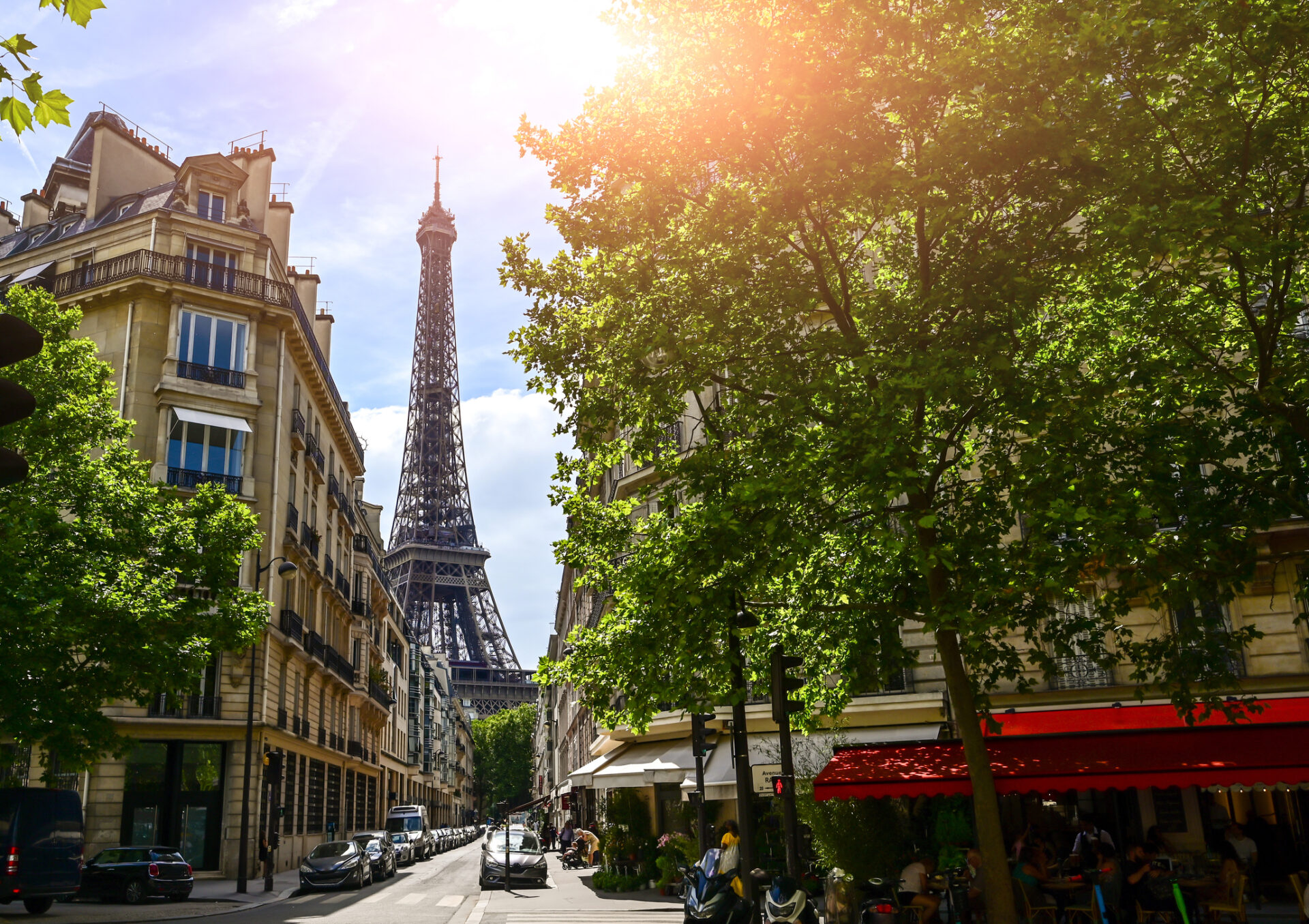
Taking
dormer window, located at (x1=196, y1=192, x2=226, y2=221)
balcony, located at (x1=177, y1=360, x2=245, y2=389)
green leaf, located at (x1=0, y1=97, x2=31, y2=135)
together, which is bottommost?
green leaf, located at (x1=0, y1=97, x2=31, y2=135)

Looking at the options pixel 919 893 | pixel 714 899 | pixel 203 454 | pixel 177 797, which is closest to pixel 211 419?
pixel 203 454

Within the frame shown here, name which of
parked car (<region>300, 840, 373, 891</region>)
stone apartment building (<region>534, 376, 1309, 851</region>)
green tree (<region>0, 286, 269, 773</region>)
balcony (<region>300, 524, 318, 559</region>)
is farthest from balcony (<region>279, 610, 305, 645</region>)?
stone apartment building (<region>534, 376, 1309, 851</region>)

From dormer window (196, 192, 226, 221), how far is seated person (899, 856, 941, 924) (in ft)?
108

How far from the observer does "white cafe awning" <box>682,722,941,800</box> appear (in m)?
23.3

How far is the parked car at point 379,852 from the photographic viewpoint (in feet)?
105

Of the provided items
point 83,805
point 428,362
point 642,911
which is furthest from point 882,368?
point 428,362

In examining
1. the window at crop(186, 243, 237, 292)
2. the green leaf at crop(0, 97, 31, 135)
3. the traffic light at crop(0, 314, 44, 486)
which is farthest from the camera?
the window at crop(186, 243, 237, 292)

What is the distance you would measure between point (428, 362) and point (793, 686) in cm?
14433

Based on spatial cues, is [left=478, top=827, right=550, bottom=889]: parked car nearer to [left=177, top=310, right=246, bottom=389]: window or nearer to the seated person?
the seated person

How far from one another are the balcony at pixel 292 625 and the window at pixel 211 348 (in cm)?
795

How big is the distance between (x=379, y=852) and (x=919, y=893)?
22459 millimetres

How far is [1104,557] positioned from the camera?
13531mm

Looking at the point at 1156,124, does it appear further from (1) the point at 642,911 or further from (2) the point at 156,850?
(2) the point at 156,850

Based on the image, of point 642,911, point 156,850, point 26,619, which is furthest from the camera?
point 156,850
